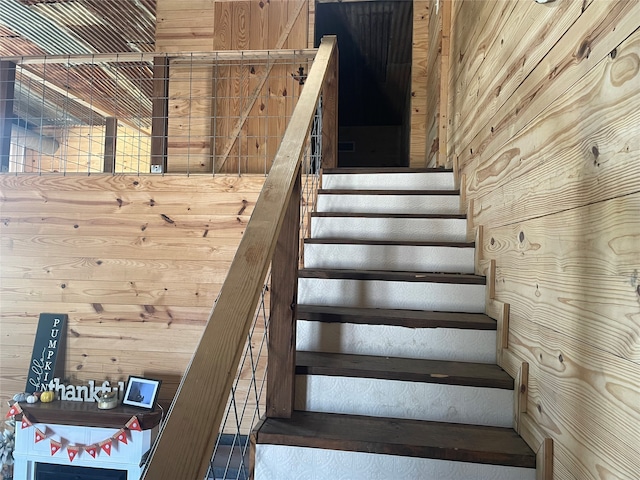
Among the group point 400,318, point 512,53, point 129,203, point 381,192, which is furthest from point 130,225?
point 512,53

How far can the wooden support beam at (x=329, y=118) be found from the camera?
279 centimetres

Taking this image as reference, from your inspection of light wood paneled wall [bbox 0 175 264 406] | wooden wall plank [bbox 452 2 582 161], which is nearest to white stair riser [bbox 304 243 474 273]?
wooden wall plank [bbox 452 2 582 161]

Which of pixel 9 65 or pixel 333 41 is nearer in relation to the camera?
pixel 333 41

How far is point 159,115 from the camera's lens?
3066 millimetres

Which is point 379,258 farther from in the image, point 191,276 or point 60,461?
point 60,461

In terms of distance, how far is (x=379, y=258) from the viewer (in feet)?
6.66

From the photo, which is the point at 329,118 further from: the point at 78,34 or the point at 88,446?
the point at 78,34

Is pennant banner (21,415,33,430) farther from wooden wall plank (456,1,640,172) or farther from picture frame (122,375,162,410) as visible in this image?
wooden wall plank (456,1,640,172)

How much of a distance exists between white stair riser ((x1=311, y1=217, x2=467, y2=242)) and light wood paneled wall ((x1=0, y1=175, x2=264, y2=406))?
2.32 ft

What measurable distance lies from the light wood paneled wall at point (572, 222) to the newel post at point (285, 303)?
0.72 metres

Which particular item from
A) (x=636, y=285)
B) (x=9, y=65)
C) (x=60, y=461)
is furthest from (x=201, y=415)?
(x=9, y=65)

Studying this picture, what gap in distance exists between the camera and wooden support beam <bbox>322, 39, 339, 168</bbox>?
2.79 meters

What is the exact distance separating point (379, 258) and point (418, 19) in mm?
2771

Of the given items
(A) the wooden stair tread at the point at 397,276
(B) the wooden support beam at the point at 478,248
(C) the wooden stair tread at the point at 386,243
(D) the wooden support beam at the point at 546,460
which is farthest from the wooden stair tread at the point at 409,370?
(C) the wooden stair tread at the point at 386,243
